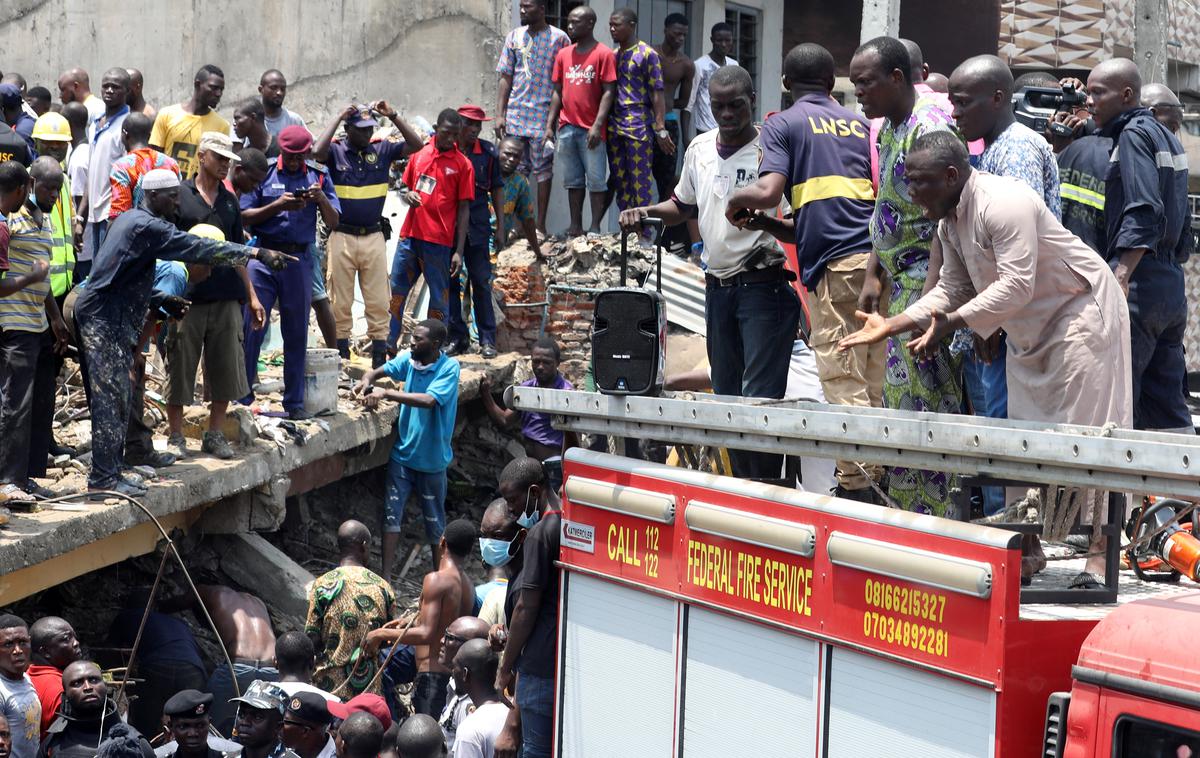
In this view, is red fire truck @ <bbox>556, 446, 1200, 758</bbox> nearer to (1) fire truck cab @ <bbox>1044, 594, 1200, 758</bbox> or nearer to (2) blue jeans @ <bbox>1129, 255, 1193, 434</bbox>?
(1) fire truck cab @ <bbox>1044, 594, 1200, 758</bbox>

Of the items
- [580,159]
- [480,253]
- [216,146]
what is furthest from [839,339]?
[580,159]

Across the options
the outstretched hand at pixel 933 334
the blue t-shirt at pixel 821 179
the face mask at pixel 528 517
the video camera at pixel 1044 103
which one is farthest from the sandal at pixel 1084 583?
the video camera at pixel 1044 103

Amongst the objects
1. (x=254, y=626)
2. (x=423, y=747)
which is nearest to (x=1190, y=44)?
(x=254, y=626)

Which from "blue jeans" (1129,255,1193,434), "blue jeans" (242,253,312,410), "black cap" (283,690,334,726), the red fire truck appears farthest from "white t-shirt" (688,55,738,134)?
the red fire truck

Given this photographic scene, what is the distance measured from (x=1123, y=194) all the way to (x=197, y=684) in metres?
5.57

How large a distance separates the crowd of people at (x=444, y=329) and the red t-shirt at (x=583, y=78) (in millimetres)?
1753

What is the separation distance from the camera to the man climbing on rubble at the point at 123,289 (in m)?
7.97

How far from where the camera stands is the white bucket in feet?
34.8

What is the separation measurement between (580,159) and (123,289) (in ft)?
20.2

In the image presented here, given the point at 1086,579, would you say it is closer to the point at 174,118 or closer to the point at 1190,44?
the point at 174,118

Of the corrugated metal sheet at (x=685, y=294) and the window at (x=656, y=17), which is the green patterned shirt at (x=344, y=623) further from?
the window at (x=656, y=17)

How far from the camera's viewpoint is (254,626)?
30.7ft

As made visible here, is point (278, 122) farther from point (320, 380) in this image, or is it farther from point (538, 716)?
point (538, 716)

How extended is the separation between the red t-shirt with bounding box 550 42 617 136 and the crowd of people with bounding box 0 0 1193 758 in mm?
1753
